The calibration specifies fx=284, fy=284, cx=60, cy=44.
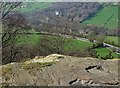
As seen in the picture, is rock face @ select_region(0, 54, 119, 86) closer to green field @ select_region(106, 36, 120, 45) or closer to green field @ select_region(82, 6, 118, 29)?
green field @ select_region(106, 36, 120, 45)

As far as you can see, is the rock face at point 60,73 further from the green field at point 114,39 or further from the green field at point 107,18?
the green field at point 107,18

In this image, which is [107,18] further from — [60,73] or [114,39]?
[60,73]

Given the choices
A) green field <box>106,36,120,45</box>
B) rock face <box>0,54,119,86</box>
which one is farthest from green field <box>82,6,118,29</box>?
rock face <box>0,54,119,86</box>

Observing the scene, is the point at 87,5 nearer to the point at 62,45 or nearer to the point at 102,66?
the point at 62,45

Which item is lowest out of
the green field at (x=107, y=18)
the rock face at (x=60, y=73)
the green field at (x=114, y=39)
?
the green field at (x=114, y=39)

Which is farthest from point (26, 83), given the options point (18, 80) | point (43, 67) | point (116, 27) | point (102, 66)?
point (116, 27)

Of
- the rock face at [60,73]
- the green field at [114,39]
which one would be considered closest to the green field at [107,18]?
the green field at [114,39]
